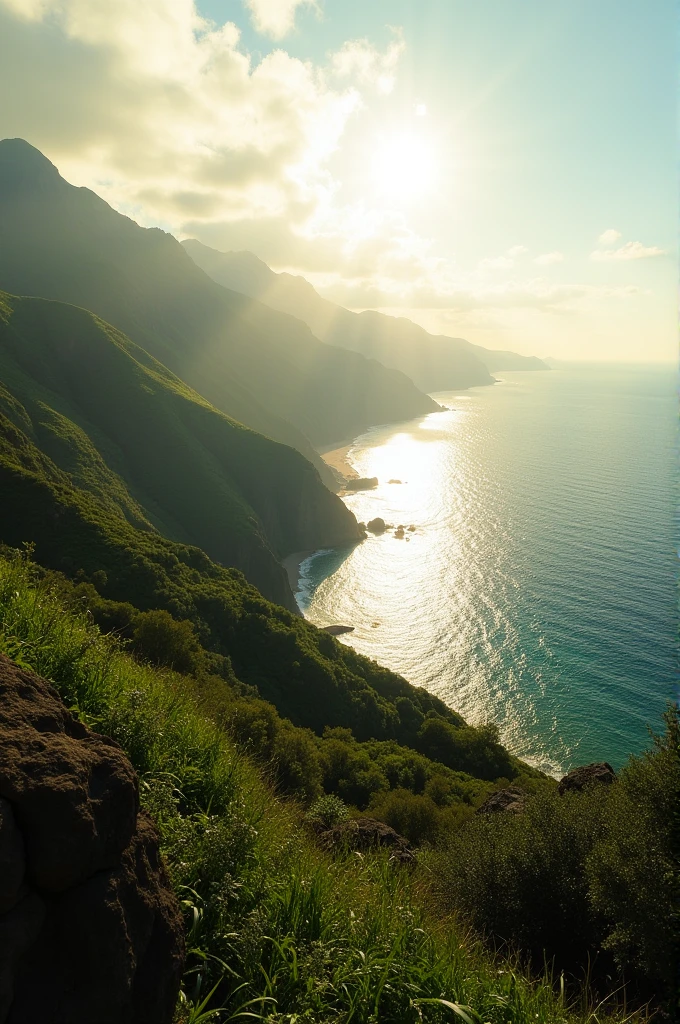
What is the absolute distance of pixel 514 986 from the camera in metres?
5.18

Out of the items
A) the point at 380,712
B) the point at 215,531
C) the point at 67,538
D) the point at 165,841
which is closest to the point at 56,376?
the point at 215,531

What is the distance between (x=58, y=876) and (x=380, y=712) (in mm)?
46238

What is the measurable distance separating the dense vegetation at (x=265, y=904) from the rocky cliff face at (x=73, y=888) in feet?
1.73

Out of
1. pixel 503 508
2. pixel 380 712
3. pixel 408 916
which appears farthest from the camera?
pixel 503 508

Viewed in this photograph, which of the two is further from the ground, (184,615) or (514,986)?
(514,986)

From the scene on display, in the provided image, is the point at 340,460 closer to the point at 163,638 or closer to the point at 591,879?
the point at 163,638

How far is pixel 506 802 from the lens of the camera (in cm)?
2420

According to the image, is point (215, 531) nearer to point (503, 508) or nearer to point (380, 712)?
point (380, 712)

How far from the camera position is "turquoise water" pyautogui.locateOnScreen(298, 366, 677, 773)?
6072cm

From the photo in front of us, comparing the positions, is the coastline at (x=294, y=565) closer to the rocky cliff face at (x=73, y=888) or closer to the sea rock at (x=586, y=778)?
the sea rock at (x=586, y=778)

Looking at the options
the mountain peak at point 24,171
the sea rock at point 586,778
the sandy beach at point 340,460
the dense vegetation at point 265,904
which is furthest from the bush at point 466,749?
the mountain peak at point 24,171

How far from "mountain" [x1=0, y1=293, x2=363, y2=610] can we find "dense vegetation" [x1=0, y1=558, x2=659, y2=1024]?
60396 millimetres

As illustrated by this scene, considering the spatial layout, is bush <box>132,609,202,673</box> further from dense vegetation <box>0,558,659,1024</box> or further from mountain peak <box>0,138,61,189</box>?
mountain peak <box>0,138,61,189</box>

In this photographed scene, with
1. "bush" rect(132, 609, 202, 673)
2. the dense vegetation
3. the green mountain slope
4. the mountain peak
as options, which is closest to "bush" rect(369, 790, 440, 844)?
"bush" rect(132, 609, 202, 673)
